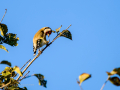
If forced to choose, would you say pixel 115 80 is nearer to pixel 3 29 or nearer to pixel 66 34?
pixel 66 34

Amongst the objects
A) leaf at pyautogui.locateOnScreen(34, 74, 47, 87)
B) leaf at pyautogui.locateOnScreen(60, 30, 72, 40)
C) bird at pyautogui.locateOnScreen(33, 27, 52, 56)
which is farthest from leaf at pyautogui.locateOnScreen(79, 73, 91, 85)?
bird at pyautogui.locateOnScreen(33, 27, 52, 56)

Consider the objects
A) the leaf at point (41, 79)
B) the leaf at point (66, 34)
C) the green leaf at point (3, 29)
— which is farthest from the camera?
the leaf at point (66, 34)

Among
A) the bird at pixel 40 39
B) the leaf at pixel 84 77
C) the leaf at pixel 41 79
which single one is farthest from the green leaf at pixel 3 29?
the bird at pixel 40 39

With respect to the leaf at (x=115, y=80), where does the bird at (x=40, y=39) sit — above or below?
above

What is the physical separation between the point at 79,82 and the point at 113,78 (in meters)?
0.35

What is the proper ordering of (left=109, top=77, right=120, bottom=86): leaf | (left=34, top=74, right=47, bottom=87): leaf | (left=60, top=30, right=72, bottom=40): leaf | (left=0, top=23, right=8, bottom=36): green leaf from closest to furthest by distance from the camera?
(left=109, top=77, right=120, bottom=86): leaf → (left=34, top=74, right=47, bottom=87): leaf → (left=0, top=23, right=8, bottom=36): green leaf → (left=60, top=30, right=72, bottom=40): leaf

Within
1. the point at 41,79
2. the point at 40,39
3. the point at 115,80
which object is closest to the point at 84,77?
the point at 115,80

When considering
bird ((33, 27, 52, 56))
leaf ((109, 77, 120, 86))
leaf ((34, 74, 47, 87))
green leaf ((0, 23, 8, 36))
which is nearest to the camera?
leaf ((109, 77, 120, 86))

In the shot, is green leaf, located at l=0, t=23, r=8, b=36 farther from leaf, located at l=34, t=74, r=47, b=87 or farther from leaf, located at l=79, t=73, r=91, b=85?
leaf, located at l=79, t=73, r=91, b=85

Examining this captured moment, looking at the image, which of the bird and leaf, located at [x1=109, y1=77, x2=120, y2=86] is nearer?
leaf, located at [x1=109, y1=77, x2=120, y2=86]

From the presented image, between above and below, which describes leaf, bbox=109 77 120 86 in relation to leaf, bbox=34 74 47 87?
below

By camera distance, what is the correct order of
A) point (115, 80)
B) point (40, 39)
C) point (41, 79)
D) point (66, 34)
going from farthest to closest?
1. point (40, 39)
2. point (66, 34)
3. point (41, 79)
4. point (115, 80)

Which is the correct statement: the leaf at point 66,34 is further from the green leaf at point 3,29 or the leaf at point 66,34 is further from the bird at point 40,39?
the bird at point 40,39

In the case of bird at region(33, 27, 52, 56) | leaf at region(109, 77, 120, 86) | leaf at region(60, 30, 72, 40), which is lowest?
leaf at region(109, 77, 120, 86)
